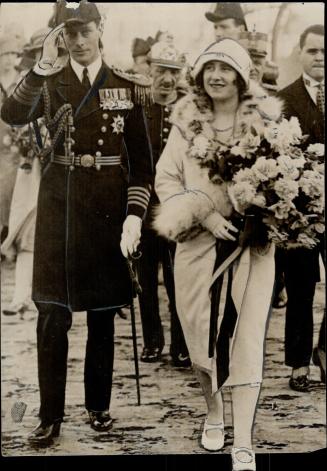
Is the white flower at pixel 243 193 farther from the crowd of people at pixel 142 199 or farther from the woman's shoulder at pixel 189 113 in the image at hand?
the woman's shoulder at pixel 189 113

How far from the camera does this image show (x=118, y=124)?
5.17 meters

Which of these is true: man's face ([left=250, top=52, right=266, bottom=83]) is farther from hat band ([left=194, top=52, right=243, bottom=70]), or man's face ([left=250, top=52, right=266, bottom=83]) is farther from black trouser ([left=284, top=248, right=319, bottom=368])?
black trouser ([left=284, top=248, right=319, bottom=368])

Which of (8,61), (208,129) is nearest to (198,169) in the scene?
(208,129)

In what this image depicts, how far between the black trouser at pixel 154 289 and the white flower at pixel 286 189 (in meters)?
0.66

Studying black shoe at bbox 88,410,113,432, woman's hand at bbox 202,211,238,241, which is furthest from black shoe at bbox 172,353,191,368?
woman's hand at bbox 202,211,238,241

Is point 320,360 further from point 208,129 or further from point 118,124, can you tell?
point 118,124

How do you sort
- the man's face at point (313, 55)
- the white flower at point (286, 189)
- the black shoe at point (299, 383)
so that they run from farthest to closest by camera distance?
1. the black shoe at point (299, 383)
2. the man's face at point (313, 55)
3. the white flower at point (286, 189)

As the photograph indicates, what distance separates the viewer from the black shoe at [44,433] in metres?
5.24

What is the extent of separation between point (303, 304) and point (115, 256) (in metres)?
1.10

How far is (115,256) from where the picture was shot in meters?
5.19

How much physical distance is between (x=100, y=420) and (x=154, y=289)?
0.79 metres

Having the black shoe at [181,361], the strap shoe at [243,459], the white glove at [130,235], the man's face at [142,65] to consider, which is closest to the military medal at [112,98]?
the man's face at [142,65]

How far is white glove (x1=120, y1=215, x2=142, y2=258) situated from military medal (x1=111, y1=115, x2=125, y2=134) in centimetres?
47

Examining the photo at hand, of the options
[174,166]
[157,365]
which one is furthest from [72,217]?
[157,365]
